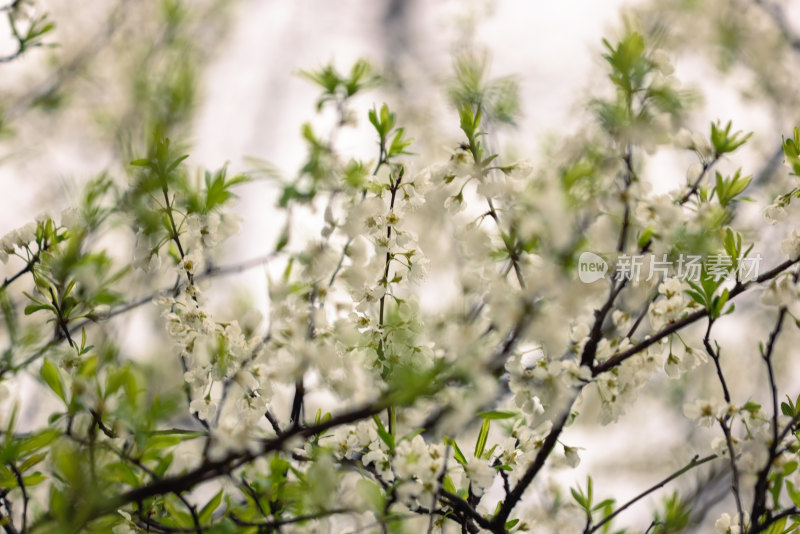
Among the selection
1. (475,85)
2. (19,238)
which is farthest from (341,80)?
(19,238)

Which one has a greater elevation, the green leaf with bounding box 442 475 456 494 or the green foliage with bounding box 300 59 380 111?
the green foliage with bounding box 300 59 380 111

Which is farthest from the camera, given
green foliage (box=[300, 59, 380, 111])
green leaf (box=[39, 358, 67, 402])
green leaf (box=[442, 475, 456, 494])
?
green foliage (box=[300, 59, 380, 111])

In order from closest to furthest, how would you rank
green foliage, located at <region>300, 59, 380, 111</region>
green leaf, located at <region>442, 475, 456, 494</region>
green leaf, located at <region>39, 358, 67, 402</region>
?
green leaf, located at <region>39, 358, 67, 402</region>
green leaf, located at <region>442, 475, 456, 494</region>
green foliage, located at <region>300, 59, 380, 111</region>

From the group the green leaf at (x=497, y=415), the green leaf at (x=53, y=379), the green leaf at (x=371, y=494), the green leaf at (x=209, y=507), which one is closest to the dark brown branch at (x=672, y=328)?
the green leaf at (x=497, y=415)

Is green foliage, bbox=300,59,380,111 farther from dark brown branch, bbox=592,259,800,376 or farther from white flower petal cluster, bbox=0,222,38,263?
dark brown branch, bbox=592,259,800,376

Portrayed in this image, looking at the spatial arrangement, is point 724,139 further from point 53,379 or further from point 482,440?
point 53,379

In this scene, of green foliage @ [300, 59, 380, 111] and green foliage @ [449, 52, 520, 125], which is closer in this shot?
green foliage @ [449, 52, 520, 125]

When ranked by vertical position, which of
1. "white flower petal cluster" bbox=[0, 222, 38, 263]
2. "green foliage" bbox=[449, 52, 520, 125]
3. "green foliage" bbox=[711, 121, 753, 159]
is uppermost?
"green foliage" bbox=[449, 52, 520, 125]

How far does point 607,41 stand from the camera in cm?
68

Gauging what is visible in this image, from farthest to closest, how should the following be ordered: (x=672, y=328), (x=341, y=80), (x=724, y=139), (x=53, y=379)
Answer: (x=341, y=80) < (x=724, y=139) < (x=672, y=328) < (x=53, y=379)

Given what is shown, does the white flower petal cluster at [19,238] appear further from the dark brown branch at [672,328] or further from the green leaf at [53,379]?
the dark brown branch at [672,328]

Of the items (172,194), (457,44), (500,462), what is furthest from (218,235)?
(457,44)

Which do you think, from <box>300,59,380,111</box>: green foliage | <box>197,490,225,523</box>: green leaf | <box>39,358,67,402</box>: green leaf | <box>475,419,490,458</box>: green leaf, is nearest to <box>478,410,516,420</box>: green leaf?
<box>475,419,490,458</box>: green leaf

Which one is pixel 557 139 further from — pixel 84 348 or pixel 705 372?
pixel 705 372
